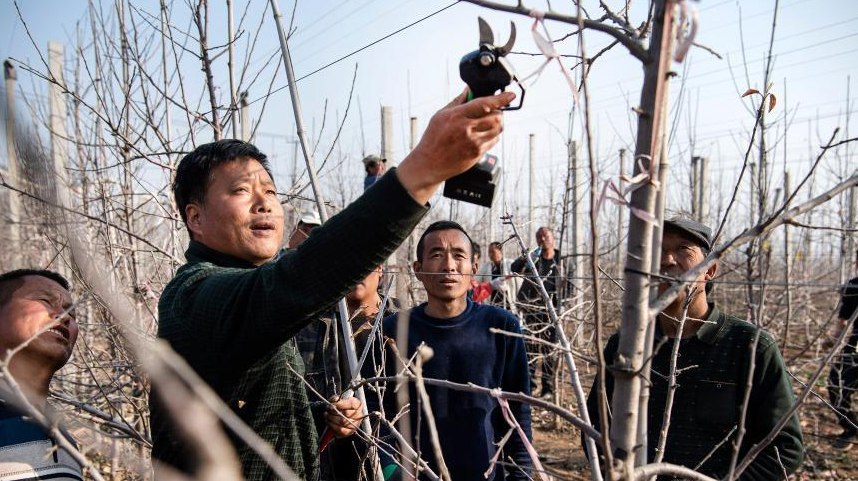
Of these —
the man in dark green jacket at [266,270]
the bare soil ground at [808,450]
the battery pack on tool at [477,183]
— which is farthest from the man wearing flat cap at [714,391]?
the bare soil ground at [808,450]

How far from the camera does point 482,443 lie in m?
2.23

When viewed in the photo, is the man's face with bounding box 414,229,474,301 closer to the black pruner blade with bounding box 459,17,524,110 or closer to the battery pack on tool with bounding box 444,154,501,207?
the battery pack on tool with bounding box 444,154,501,207

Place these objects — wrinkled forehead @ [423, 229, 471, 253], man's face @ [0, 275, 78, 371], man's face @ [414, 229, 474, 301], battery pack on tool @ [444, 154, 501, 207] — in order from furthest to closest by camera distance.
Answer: wrinkled forehead @ [423, 229, 471, 253]
man's face @ [414, 229, 474, 301]
man's face @ [0, 275, 78, 371]
battery pack on tool @ [444, 154, 501, 207]

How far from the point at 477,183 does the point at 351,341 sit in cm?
73

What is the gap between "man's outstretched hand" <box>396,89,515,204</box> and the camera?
0.95 meters

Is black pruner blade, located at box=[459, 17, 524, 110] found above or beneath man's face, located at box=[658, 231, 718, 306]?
above

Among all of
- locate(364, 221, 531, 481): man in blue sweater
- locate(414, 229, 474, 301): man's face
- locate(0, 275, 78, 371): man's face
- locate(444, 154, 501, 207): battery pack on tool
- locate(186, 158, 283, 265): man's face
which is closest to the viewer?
locate(444, 154, 501, 207): battery pack on tool

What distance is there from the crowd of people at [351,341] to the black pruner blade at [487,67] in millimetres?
52

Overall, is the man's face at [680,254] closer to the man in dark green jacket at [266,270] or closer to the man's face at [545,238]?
the man in dark green jacket at [266,270]

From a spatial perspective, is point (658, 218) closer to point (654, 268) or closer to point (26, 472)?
point (654, 268)

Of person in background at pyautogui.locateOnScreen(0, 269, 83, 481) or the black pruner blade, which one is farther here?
person in background at pyautogui.locateOnScreen(0, 269, 83, 481)

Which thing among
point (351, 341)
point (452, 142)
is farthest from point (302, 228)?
point (452, 142)

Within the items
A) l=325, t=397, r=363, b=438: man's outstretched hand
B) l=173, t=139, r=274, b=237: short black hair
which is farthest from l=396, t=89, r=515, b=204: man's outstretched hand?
l=325, t=397, r=363, b=438: man's outstretched hand

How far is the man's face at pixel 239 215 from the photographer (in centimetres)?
140
